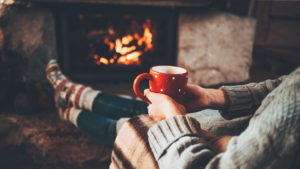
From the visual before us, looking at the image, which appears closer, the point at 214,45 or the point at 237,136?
the point at 237,136

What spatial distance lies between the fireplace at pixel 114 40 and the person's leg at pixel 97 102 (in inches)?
24.7

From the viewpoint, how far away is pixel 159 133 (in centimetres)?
61

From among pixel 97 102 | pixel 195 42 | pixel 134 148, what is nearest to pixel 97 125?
pixel 97 102

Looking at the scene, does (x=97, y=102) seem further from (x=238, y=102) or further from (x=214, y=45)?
(x=214, y=45)

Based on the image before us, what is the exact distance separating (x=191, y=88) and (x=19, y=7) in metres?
1.72

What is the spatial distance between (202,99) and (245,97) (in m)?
0.15

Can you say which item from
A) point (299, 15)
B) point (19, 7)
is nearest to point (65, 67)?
point (19, 7)

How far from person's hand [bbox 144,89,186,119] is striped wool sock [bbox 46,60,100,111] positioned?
716 millimetres

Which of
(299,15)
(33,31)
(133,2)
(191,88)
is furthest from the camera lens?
(299,15)

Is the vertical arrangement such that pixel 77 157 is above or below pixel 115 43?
below

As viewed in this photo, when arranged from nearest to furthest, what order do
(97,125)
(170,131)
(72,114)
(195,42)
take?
(170,131) < (97,125) < (72,114) < (195,42)

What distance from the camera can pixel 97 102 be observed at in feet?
4.58

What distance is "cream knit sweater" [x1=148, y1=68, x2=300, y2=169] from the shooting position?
1.51 feet

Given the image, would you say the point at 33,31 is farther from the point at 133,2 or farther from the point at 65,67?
the point at 133,2
